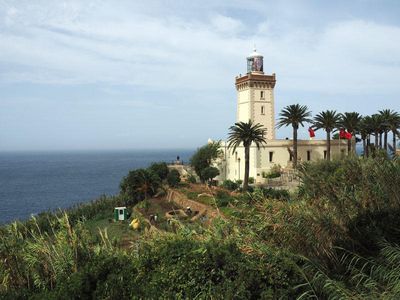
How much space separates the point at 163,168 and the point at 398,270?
38.5 metres

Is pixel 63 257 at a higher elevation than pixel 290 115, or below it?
below

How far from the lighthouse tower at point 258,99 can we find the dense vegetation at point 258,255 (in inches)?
1339

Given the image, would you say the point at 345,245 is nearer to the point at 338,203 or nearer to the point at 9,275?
the point at 338,203

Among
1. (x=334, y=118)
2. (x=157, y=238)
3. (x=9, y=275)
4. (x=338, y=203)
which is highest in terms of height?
(x=334, y=118)

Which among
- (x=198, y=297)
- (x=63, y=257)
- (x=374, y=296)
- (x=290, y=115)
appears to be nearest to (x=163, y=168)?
(x=290, y=115)

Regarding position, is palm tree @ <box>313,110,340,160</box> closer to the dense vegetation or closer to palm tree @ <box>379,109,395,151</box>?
palm tree @ <box>379,109,395,151</box>

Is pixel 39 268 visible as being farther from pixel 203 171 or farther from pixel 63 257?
pixel 203 171

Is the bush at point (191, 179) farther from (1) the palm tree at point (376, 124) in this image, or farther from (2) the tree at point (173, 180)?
(1) the palm tree at point (376, 124)

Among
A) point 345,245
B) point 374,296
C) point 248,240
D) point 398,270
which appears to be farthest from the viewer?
point 248,240

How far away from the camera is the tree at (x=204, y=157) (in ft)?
152

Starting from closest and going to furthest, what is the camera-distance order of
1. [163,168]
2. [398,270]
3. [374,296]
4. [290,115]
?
1. [374,296]
2. [398,270]
3. [290,115]
4. [163,168]

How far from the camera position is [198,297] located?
8.56 metres

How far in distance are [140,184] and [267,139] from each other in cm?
1488

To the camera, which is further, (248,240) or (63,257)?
(63,257)
